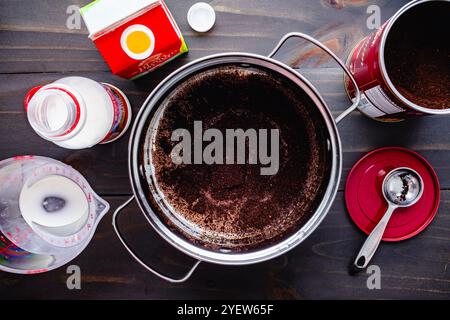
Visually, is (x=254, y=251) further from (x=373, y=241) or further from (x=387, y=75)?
(x=387, y=75)

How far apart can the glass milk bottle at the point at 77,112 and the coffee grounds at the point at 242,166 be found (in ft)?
0.24

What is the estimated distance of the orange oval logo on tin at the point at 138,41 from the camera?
0.62 meters

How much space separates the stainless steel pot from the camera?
57cm

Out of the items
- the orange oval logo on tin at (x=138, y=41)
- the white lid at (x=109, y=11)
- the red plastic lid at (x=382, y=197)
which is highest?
the white lid at (x=109, y=11)

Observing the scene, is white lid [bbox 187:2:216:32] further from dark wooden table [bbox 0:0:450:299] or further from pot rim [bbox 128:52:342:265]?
pot rim [bbox 128:52:342:265]

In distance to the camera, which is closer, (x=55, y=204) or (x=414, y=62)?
(x=414, y=62)

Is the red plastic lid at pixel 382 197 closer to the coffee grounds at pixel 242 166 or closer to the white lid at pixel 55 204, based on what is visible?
the coffee grounds at pixel 242 166

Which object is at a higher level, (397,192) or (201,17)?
(201,17)

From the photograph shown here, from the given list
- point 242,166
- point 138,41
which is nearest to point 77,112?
point 138,41

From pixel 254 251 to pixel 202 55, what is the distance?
358 mm

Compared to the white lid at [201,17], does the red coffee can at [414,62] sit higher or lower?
lower

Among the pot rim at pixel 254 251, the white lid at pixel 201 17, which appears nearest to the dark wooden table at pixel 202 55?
the white lid at pixel 201 17

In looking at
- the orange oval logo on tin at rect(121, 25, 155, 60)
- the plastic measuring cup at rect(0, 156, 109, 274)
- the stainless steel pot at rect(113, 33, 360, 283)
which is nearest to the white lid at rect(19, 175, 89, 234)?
the plastic measuring cup at rect(0, 156, 109, 274)

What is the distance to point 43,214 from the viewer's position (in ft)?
2.38
